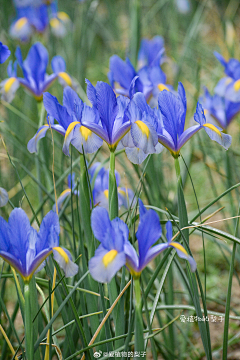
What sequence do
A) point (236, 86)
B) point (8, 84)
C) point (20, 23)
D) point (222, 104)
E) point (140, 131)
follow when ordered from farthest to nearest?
point (20, 23)
point (222, 104)
point (236, 86)
point (8, 84)
point (140, 131)

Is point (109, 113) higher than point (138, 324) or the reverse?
higher

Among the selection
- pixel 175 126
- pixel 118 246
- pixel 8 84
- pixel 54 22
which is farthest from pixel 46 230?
pixel 54 22

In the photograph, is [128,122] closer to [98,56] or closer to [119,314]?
[119,314]

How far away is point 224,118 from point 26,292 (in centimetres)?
109

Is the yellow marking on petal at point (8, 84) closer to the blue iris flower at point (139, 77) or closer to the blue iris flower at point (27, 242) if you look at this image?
the blue iris flower at point (139, 77)

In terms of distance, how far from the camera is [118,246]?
525 millimetres

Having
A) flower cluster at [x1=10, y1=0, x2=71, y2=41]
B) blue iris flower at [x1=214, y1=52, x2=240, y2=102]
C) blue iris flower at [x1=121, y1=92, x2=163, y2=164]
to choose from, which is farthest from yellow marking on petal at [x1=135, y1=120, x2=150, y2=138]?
flower cluster at [x1=10, y1=0, x2=71, y2=41]

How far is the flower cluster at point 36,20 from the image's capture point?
2.21 metres

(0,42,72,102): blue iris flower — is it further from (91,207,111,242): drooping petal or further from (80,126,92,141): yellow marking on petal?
(91,207,111,242): drooping petal

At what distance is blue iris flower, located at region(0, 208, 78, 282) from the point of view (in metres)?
0.61

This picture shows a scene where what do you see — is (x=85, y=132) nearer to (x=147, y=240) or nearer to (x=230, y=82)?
(x=147, y=240)

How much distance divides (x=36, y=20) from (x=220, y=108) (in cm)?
151

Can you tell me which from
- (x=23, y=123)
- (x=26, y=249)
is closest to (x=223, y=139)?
(x=26, y=249)

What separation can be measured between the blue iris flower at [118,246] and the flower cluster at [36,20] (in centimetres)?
195
